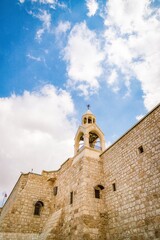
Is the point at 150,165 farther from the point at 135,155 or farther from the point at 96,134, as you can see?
the point at 96,134

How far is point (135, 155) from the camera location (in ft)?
31.2

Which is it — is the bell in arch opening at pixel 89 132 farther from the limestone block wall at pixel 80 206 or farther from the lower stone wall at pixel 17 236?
the lower stone wall at pixel 17 236

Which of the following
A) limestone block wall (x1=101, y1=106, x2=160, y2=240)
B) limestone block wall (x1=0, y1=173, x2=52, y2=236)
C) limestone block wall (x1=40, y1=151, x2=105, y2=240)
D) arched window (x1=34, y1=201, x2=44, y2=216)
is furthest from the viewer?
arched window (x1=34, y1=201, x2=44, y2=216)

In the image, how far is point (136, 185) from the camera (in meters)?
8.75

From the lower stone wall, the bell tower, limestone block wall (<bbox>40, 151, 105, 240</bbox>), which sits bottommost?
the lower stone wall

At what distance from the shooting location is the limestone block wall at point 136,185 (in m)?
7.64

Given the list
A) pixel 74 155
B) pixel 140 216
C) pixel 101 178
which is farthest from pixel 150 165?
pixel 74 155

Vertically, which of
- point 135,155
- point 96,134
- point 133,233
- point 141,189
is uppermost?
point 96,134

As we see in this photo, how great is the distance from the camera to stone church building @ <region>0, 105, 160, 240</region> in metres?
8.12

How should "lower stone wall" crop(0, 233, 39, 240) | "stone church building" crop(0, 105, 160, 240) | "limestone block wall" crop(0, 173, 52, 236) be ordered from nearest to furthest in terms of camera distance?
1. "stone church building" crop(0, 105, 160, 240)
2. "lower stone wall" crop(0, 233, 39, 240)
3. "limestone block wall" crop(0, 173, 52, 236)

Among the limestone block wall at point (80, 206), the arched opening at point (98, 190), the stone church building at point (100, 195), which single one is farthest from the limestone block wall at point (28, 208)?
the arched opening at point (98, 190)

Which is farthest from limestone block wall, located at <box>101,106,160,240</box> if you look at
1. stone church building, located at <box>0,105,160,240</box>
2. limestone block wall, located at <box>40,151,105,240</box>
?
limestone block wall, located at <box>40,151,105,240</box>

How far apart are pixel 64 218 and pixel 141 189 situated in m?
5.97

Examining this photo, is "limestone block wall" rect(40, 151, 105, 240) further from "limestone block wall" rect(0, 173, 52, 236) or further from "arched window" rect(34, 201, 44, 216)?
"limestone block wall" rect(0, 173, 52, 236)
